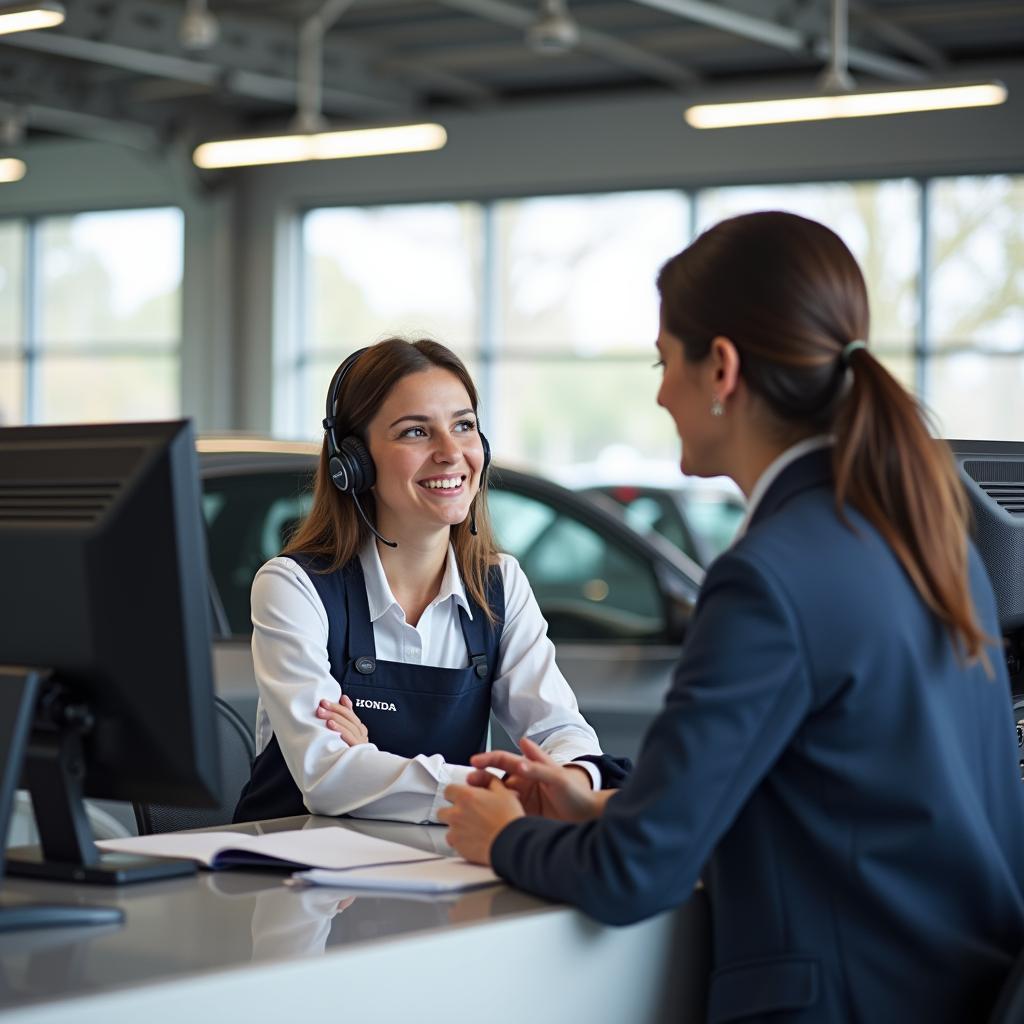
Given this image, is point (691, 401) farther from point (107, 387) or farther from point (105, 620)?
point (107, 387)

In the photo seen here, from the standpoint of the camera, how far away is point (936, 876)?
1.55 metres

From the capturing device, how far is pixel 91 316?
14602 millimetres

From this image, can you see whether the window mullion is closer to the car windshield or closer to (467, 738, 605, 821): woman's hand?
the car windshield

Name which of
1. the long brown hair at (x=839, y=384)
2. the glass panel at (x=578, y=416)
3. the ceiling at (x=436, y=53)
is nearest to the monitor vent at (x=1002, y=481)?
the long brown hair at (x=839, y=384)

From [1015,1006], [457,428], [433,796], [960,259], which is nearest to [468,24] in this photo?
[960,259]

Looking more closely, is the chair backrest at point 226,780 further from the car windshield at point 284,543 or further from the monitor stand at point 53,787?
the monitor stand at point 53,787

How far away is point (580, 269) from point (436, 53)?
193 cm

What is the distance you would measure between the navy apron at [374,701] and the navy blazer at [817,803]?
78 cm

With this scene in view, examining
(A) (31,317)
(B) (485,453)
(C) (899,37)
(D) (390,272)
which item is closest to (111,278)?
(A) (31,317)

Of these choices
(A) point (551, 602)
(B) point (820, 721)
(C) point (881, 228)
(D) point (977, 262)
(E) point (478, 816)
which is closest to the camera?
(B) point (820, 721)

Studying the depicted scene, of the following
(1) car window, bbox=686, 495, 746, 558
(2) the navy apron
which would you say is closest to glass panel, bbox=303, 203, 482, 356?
(1) car window, bbox=686, 495, 746, 558

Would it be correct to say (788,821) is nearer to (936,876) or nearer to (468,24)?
(936,876)

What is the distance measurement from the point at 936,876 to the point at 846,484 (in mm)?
384

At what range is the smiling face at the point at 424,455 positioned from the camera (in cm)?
251
